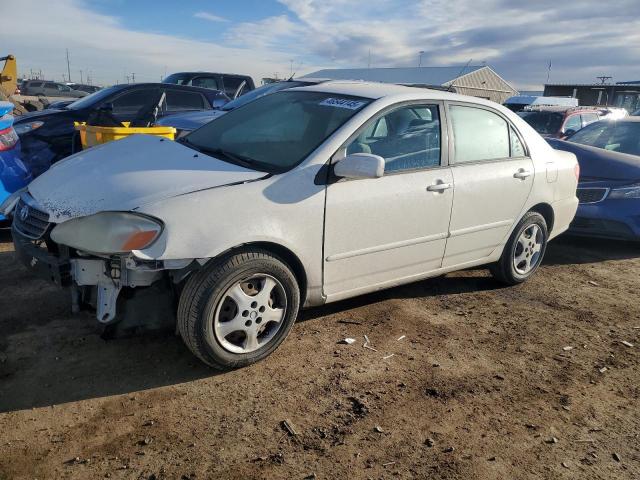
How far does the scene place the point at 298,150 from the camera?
338 cm

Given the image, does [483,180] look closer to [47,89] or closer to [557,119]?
[557,119]

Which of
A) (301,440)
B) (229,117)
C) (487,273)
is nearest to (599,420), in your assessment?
(301,440)

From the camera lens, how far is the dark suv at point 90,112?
21.1ft

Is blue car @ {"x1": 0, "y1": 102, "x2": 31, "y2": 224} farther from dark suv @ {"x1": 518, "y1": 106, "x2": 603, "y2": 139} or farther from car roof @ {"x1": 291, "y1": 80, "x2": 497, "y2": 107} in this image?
dark suv @ {"x1": 518, "y1": 106, "x2": 603, "y2": 139}

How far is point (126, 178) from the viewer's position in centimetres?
304

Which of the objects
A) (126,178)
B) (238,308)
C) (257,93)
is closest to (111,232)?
(126,178)

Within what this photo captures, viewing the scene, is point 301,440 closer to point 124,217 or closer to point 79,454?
point 79,454

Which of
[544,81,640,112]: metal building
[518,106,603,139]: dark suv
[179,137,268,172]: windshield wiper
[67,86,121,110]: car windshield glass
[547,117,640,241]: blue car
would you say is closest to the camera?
[179,137,268,172]: windshield wiper

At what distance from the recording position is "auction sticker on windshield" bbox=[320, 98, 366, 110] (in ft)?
11.9

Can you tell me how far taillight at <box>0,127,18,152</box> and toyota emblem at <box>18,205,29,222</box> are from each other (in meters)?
1.91

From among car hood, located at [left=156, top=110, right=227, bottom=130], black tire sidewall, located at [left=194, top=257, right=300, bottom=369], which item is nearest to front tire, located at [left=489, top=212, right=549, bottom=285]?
black tire sidewall, located at [left=194, top=257, right=300, bottom=369]

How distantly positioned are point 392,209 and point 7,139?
3663 mm

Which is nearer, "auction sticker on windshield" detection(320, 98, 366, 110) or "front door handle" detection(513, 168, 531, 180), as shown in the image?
"auction sticker on windshield" detection(320, 98, 366, 110)

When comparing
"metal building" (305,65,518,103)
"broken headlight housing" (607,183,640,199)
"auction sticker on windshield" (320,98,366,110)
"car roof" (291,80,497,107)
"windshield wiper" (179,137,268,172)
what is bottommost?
"broken headlight housing" (607,183,640,199)
